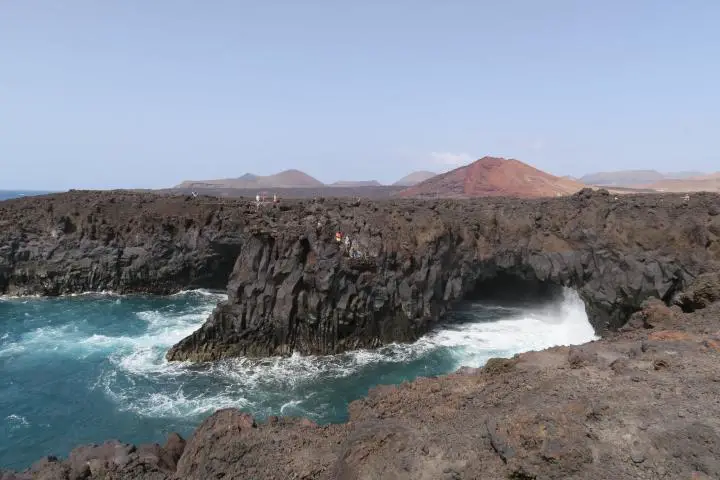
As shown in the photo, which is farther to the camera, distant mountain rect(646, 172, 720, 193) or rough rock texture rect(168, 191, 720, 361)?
distant mountain rect(646, 172, 720, 193)

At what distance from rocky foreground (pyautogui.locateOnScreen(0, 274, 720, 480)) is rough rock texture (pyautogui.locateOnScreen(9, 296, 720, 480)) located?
27 mm

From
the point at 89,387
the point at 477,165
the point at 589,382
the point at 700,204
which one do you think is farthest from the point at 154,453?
the point at 477,165

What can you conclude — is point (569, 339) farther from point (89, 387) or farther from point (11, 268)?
point (11, 268)

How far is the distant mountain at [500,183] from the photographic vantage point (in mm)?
69750

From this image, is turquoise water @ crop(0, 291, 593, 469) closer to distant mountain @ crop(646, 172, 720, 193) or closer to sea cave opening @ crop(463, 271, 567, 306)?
sea cave opening @ crop(463, 271, 567, 306)

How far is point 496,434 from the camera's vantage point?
976cm

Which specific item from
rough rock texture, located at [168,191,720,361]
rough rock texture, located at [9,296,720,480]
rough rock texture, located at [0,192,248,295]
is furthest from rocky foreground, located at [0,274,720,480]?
rough rock texture, located at [0,192,248,295]

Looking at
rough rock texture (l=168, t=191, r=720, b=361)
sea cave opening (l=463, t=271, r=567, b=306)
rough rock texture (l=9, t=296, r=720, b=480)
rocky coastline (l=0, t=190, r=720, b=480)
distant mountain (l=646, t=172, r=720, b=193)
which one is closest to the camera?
rough rock texture (l=9, t=296, r=720, b=480)

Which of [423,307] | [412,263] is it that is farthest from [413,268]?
[423,307]

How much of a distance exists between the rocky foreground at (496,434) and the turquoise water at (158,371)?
9.61 meters

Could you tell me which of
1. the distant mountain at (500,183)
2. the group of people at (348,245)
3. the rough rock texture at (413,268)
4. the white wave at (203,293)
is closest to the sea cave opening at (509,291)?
the rough rock texture at (413,268)

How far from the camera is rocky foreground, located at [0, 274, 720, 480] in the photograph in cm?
891

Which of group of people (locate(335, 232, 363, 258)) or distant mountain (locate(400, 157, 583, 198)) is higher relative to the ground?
distant mountain (locate(400, 157, 583, 198))

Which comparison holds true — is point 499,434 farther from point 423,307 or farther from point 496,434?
point 423,307
